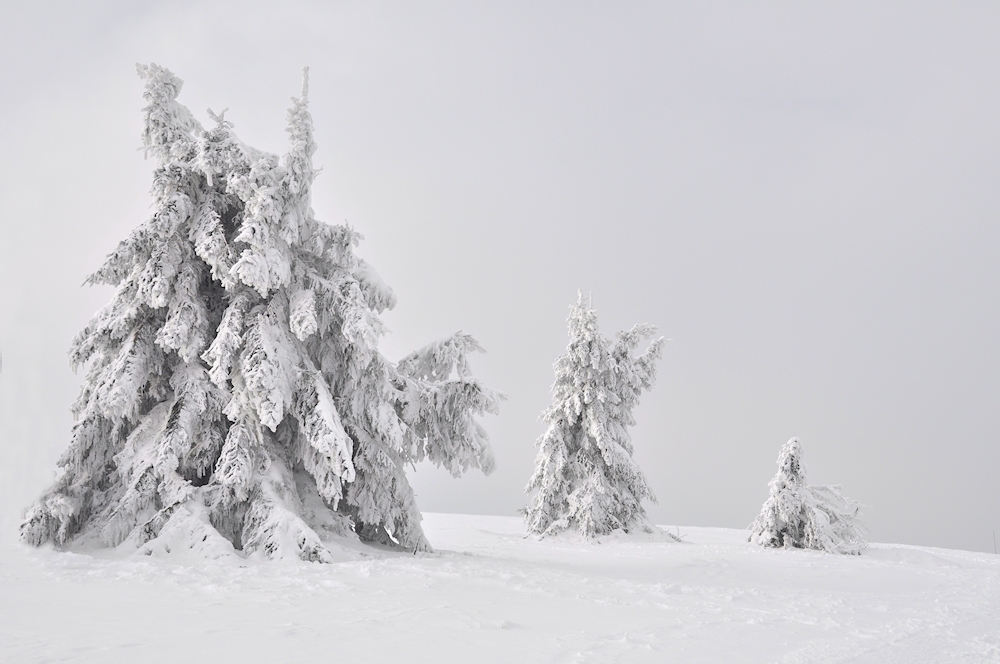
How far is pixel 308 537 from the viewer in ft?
28.2

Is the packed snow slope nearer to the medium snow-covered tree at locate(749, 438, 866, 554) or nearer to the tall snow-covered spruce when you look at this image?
the tall snow-covered spruce

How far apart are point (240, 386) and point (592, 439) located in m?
12.9

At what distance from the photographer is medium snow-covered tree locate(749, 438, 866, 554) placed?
1706 cm

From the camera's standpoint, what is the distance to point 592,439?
66.2ft

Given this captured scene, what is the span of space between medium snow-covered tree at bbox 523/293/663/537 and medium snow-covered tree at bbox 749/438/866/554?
362 centimetres

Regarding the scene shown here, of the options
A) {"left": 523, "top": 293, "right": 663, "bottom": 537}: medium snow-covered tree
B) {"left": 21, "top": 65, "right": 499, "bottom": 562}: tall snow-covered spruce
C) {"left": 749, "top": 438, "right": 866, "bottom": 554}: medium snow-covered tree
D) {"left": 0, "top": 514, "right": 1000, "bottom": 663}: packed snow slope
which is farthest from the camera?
{"left": 523, "top": 293, "right": 663, "bottom": 537}: medium snow-covered tree

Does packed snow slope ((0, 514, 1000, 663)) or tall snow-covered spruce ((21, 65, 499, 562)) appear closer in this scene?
packed snow slope ((0, 514, 1000, 663))

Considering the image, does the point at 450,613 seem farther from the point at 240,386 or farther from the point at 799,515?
the point at 799,515

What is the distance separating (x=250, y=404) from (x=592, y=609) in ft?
19.6

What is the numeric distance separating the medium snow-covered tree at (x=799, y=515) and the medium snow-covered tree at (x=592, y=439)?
142 inches

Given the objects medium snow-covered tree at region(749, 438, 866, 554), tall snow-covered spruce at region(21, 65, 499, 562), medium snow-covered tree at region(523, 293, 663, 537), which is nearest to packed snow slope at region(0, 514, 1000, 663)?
tall snow-covered spruce at region(21, 65, 499, 562)

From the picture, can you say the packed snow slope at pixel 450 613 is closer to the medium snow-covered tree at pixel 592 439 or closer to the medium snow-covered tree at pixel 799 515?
the medium snow-covered tree at pixel 799 515

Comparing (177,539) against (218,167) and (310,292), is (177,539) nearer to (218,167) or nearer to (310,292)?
(310,292)

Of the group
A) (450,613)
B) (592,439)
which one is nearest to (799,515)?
(592,439)
